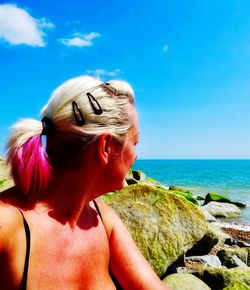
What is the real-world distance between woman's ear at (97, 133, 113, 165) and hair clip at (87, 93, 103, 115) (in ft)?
0.45

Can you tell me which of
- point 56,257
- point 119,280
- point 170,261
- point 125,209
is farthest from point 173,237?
point 56,257

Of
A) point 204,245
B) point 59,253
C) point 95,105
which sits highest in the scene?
point 95,105

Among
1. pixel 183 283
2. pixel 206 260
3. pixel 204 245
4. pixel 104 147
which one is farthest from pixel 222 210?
pixel 104 147

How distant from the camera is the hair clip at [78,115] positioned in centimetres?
213

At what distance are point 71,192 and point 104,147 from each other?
32 centimetres

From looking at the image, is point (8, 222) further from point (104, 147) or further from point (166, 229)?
point (166, 229)

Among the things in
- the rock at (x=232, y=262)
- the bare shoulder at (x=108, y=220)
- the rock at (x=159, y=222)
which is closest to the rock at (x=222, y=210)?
the rock at (x=232, y=262)

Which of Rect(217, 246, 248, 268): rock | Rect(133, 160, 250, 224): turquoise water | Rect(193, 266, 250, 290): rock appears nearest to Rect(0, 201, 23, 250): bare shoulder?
Rect(193, 266, 250, 290): rock

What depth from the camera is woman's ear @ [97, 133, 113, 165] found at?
2.22 metres

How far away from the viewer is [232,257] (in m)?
10.6

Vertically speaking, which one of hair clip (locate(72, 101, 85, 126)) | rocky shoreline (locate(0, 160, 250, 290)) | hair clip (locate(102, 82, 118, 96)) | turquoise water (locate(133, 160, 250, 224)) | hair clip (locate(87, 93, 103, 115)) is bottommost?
turquoise water (locate(133, 160, 250, 224))

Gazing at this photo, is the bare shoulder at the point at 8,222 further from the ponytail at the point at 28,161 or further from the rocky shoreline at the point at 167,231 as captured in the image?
the rocky shoreline at the point at 167,231

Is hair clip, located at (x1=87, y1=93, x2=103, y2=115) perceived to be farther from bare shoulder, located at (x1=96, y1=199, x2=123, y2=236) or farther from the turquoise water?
the turquoise water

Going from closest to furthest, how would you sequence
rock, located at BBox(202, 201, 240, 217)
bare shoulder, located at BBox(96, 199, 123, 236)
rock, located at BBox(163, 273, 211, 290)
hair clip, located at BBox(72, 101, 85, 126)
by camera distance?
hair clip, located at BBox(72, 101, 85, 126)
bare shoulder, located at BBox(96, 199, 123, 236)
rock, located at BBox(163, 273, 211, 290)
rock, located at BBox(202, 201, 240, 217)
